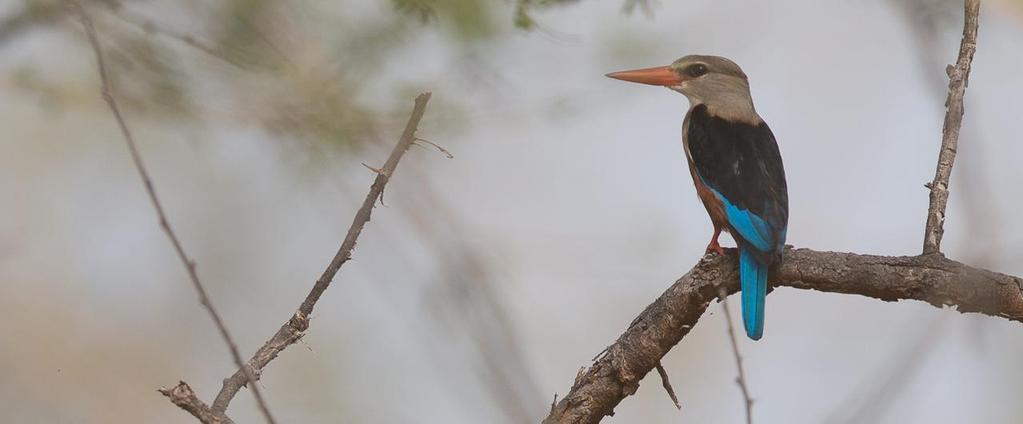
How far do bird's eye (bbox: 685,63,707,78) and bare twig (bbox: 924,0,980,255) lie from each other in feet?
6.04

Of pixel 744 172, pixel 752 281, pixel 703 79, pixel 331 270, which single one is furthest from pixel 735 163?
pixel 331 270

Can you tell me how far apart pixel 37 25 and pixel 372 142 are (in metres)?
1.42

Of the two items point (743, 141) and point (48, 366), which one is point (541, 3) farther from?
point (48, 366)

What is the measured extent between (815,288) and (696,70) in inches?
Result: 85.5

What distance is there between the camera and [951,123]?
10.4 feet

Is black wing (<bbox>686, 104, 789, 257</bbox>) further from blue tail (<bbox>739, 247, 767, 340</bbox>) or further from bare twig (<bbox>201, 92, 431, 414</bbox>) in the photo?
bare twig (<bbox>201, 92, 431, 414</bbox>)

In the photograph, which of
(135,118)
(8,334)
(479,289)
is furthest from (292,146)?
(8,334)

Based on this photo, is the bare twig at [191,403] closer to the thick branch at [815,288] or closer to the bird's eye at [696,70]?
the thick branch at [815,288]

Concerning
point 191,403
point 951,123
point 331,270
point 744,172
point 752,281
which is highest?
point 744,172

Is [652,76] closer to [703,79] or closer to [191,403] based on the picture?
[703,79]

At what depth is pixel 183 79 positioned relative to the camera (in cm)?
521

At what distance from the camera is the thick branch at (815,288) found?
2846 mm

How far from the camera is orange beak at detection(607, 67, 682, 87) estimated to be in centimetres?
503

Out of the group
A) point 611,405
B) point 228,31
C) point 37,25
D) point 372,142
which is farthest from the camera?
point 372,142
